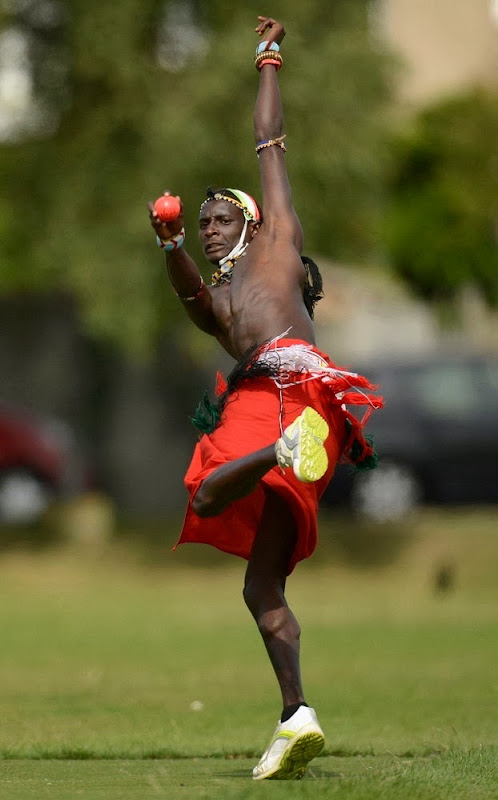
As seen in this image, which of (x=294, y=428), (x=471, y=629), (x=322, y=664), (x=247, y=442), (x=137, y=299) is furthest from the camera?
(x=137, y=299)

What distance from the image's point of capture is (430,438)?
19703mm

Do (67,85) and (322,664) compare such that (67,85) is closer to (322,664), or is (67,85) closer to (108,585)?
(108,585)

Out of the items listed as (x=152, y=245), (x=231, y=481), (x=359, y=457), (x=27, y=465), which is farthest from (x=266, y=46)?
(x=27, y=465)

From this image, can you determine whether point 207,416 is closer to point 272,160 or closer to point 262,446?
point 262,446

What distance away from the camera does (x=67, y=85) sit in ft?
75.2

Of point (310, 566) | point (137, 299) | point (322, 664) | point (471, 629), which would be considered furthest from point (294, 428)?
point (137, 299)

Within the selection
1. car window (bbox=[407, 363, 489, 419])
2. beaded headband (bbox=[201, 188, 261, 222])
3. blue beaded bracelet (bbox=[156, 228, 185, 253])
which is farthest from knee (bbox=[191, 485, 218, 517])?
car window (bbox=[407, 363, 489, 419])

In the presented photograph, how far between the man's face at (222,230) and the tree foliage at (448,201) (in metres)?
37.4

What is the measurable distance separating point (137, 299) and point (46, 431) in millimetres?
2399

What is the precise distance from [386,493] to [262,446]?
13.6 meters

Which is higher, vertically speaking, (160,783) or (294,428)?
(294,428)

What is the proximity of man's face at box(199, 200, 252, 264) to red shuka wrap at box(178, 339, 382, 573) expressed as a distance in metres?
0.60

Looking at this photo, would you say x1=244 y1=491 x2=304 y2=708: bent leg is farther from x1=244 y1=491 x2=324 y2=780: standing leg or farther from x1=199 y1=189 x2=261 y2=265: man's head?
x1=199 y1=189 x2=261 y2=265: man's head

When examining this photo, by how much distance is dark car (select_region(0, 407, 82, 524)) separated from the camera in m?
21.8
